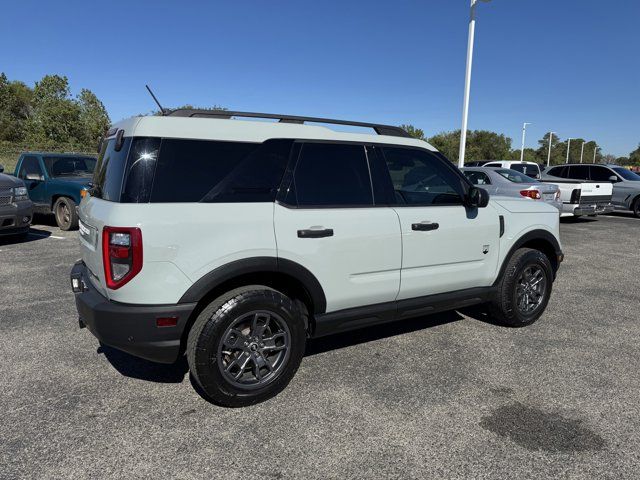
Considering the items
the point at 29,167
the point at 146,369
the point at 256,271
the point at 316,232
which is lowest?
the point at 146,369

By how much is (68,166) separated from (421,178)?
9.38 metres

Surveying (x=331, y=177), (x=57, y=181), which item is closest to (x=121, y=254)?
(x=331, y=177)

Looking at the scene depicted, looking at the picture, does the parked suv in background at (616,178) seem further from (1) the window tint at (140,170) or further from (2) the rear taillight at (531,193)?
(1) the window tint at (140,170)

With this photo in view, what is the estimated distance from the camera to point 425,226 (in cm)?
363

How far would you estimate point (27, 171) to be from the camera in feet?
34.2

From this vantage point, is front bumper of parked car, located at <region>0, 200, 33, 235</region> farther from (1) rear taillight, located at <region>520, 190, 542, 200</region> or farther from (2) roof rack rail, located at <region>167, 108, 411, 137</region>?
(1) rear taillight, located at <region>520, 190, 542, 200</region>

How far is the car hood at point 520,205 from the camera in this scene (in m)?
4.28

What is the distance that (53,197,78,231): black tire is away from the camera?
9789mm

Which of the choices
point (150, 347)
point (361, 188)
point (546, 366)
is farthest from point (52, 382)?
point (546, 366)

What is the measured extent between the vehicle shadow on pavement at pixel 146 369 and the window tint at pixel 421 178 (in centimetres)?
222

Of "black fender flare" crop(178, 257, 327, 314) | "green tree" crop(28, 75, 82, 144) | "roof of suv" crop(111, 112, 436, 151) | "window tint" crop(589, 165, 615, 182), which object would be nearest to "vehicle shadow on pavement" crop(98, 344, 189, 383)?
"black fender flare" crop(178, 257, 327, 314)

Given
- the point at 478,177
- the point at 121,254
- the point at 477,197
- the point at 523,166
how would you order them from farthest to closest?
the point at 523,166 < the point at 478,177 < the point at 477,197 < the point at 121,254

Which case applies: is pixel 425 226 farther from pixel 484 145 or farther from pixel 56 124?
pixel 484 145

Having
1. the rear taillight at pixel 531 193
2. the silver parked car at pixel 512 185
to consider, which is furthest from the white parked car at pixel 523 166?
the rear taillight at pixel 531 193
